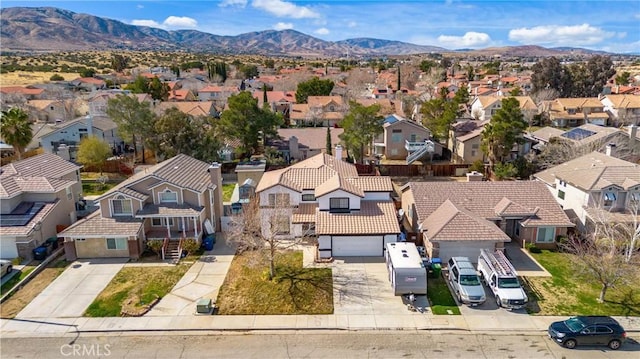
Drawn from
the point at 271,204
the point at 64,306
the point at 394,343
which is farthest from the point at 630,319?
the point at 64,306

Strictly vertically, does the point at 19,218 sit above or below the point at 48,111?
below

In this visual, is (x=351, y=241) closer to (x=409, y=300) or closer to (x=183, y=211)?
(x=409, y=300)

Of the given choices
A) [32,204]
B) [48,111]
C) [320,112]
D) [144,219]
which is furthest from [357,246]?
[48,111]

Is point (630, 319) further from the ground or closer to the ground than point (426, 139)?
closer to the ground

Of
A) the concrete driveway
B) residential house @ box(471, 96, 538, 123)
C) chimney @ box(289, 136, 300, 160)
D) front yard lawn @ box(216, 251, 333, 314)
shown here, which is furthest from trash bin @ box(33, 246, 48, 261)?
residential house @ box(471, 96, 538, 123)

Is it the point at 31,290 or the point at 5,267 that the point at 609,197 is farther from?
the point at 5,267

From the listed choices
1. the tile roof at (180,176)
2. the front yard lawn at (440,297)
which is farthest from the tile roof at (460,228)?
the tile roof at (180,176)

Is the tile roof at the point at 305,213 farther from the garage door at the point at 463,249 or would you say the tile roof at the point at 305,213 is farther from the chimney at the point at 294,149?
the chimney at the point at 294,149
